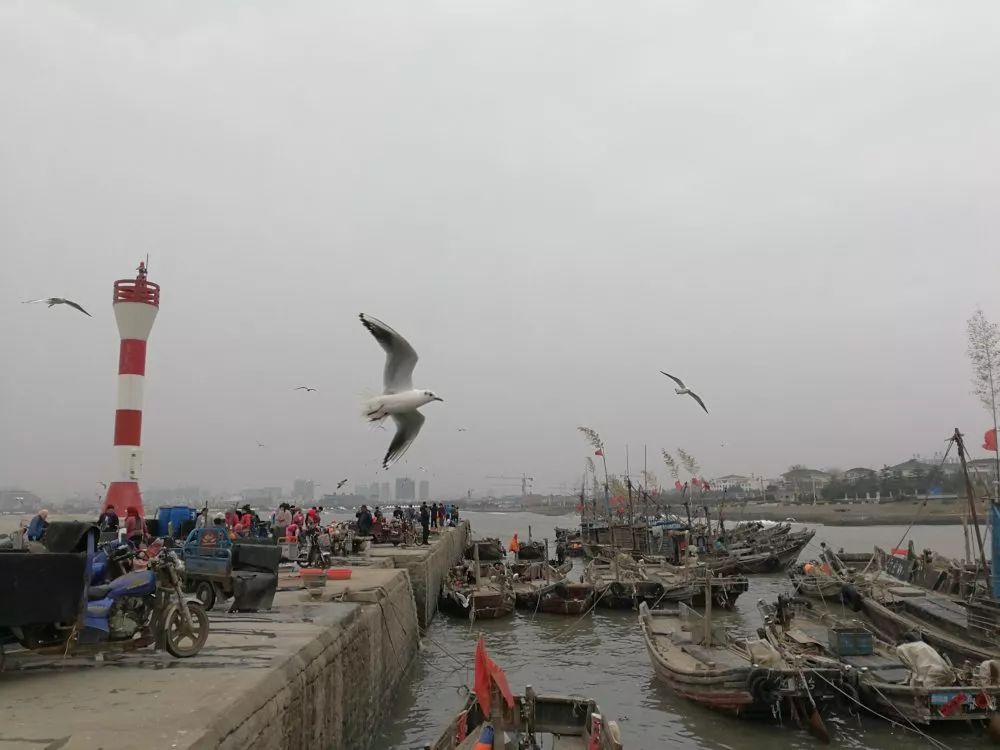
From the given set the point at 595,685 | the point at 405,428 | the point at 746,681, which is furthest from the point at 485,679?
the point at 595,685

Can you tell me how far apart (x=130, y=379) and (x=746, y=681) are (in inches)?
941

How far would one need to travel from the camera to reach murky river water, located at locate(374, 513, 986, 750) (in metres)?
12.7

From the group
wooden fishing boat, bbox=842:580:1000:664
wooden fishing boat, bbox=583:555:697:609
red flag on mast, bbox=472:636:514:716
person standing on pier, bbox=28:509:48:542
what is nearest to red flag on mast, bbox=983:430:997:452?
wooden fishing boat, bbox=842:580:1000:664

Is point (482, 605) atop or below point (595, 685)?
atop

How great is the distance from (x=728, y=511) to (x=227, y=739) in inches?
5944

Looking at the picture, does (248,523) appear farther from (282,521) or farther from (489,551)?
(489,551)

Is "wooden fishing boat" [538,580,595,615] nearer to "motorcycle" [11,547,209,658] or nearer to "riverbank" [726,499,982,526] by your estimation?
"motorcycle" [11,547,209,658]

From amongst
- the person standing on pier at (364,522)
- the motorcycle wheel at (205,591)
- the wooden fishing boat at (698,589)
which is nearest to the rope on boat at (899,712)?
the wooden fishing boat at (698,589)

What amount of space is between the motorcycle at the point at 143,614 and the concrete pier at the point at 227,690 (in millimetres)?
259

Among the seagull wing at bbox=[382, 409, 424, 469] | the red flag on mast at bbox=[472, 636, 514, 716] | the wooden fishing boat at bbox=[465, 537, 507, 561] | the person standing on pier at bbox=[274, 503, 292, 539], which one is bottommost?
the wooden fishing boat at bbox=[465, 537, 507, 561]

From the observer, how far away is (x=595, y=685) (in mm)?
16828

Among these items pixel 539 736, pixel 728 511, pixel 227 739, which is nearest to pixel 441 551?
pixel 539 736

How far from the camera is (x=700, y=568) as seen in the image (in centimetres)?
2922

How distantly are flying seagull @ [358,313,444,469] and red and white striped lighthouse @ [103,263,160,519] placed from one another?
763 inches
